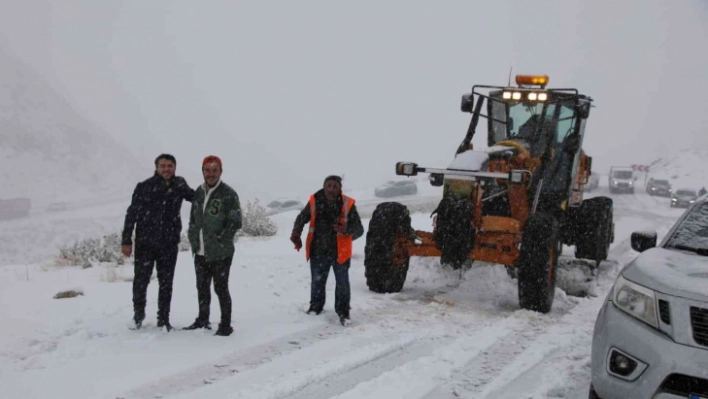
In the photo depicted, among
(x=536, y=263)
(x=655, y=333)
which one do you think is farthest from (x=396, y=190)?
(x=655, y=333)

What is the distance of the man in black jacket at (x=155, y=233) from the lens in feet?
19.3

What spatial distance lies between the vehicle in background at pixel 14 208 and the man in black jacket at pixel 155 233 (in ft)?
99.2

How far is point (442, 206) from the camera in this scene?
7145mm

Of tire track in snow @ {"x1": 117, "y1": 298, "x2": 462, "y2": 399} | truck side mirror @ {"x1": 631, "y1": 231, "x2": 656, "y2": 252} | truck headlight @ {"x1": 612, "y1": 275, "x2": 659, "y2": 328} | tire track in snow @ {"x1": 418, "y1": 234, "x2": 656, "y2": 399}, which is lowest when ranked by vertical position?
tire track in snow @ {"x1": 418, "y1": 234, "x2": 656, "y2": 399}

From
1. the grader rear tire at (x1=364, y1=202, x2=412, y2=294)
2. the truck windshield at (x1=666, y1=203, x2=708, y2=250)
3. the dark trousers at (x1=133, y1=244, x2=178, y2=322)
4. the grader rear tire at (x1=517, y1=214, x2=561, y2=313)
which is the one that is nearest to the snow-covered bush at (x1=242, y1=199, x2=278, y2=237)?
the grader rear tire at (x1=364, y1=202, x2=412, y2=294)

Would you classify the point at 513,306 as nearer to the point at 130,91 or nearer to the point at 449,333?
the point at 449,333

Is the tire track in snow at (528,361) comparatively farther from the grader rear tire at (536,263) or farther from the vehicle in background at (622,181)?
the vehicle in background at (622,181)

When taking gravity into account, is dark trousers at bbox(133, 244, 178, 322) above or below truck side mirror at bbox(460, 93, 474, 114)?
below

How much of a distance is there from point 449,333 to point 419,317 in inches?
24.4

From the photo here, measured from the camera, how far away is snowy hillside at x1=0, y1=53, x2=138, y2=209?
39.2 meters

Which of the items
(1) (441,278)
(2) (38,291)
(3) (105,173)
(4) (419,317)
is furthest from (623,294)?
(3) (105,173)

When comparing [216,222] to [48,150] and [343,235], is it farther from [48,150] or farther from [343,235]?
[48,150]

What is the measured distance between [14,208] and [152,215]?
30.9 meters

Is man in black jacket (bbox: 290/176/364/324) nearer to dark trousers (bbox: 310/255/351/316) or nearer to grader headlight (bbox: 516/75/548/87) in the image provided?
dark trousers (bbox: 310/255/351/316)
